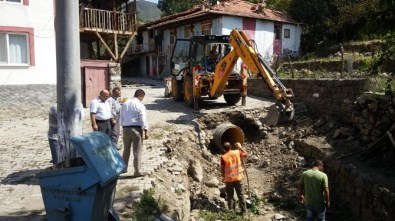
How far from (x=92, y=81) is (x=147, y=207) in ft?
37.7

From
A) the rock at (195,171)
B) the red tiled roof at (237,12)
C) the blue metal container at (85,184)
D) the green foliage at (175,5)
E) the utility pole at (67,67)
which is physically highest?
the green foliage at (175,5)

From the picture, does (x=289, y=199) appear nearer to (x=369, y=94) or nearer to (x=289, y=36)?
(x=369, y=94)

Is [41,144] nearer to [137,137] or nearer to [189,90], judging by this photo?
[137,137]

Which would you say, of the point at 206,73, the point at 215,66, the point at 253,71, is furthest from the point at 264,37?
the point at 253,71

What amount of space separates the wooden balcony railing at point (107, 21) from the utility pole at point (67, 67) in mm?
16455

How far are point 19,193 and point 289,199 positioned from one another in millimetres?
6042

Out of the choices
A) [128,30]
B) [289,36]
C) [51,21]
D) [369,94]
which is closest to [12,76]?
[51,21]

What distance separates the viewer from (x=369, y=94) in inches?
435

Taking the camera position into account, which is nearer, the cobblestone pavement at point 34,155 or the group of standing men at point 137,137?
the cobblestone pavement at point 34,155

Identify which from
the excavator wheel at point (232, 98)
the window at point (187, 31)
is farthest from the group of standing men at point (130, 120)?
the window at point (187, 31)

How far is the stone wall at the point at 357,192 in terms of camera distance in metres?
7.49

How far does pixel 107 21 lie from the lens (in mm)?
22297

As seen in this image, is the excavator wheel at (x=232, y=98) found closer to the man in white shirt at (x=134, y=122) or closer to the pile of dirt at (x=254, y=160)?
the pile of dirt at (x=254, y=160)

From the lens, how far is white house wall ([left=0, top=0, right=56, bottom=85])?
14875 mm
